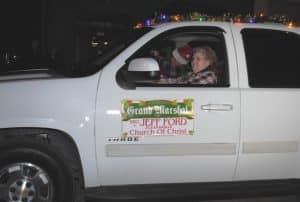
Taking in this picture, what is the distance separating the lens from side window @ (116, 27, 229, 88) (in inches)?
177

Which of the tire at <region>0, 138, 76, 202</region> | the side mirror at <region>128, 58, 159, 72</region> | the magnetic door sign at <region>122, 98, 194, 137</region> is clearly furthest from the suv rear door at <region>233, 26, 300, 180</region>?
the tire at <region>0, 138, 76, 202</region>

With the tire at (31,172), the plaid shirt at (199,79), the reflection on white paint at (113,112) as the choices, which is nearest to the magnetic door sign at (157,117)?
the reflection on white paint at (113,112)

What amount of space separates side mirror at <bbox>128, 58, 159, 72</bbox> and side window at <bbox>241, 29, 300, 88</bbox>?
3.19 feet

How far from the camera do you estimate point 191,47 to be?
17.9 feet

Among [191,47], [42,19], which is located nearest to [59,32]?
[42,19]

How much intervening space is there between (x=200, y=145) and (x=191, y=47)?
131 centimetres

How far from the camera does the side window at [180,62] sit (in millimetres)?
4492

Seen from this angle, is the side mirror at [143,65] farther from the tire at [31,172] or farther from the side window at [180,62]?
the tire at [31,172]

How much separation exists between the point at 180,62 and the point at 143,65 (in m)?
1.14

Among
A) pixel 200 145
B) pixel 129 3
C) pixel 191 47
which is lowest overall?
pixel 200 145

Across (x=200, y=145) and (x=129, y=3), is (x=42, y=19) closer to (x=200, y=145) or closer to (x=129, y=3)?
(x=129, y=3)

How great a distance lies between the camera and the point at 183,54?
5.48m

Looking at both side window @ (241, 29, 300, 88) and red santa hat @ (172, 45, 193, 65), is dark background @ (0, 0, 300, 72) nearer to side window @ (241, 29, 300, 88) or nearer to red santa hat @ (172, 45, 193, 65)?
red santa hat @ (172, 45, 193, 65)

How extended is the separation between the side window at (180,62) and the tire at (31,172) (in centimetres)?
90
